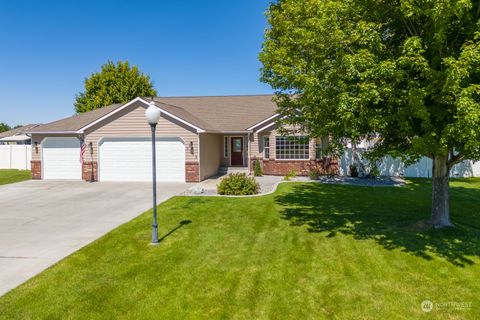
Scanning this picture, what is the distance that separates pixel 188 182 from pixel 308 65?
11051 millimetres

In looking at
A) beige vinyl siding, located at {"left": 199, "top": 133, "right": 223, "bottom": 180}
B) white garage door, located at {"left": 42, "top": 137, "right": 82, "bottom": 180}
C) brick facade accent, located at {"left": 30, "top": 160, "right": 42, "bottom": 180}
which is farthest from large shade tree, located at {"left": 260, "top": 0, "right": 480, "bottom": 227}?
brick facade accent, located at {"left": 30, "top": 160, "right": 42, "bottom": 180}

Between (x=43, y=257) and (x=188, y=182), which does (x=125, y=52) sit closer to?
(x=188, y=182)

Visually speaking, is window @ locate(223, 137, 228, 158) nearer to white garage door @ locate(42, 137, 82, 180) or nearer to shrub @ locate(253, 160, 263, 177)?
shrub @ locate(253, 160, 263, 177)

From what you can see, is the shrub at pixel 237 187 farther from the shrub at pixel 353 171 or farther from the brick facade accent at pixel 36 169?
the brick facade accent at pixel 36 169

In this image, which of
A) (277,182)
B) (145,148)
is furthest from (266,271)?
(145,148)

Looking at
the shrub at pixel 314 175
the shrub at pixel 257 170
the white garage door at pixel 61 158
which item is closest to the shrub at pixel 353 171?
the shrub at pixel 314 175

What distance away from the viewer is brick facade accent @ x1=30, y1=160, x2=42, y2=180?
777 inches

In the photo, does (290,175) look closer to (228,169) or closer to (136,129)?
(228,169)

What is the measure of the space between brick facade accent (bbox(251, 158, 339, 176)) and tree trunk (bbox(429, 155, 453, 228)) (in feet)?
37.5

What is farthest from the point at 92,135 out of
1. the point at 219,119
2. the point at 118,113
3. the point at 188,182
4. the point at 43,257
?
the point at 43,257

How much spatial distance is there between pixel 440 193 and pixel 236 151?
16.3 metres

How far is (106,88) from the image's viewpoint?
32.6 m

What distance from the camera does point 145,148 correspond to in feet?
61.4

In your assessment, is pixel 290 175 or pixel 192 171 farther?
pixel 290 175
